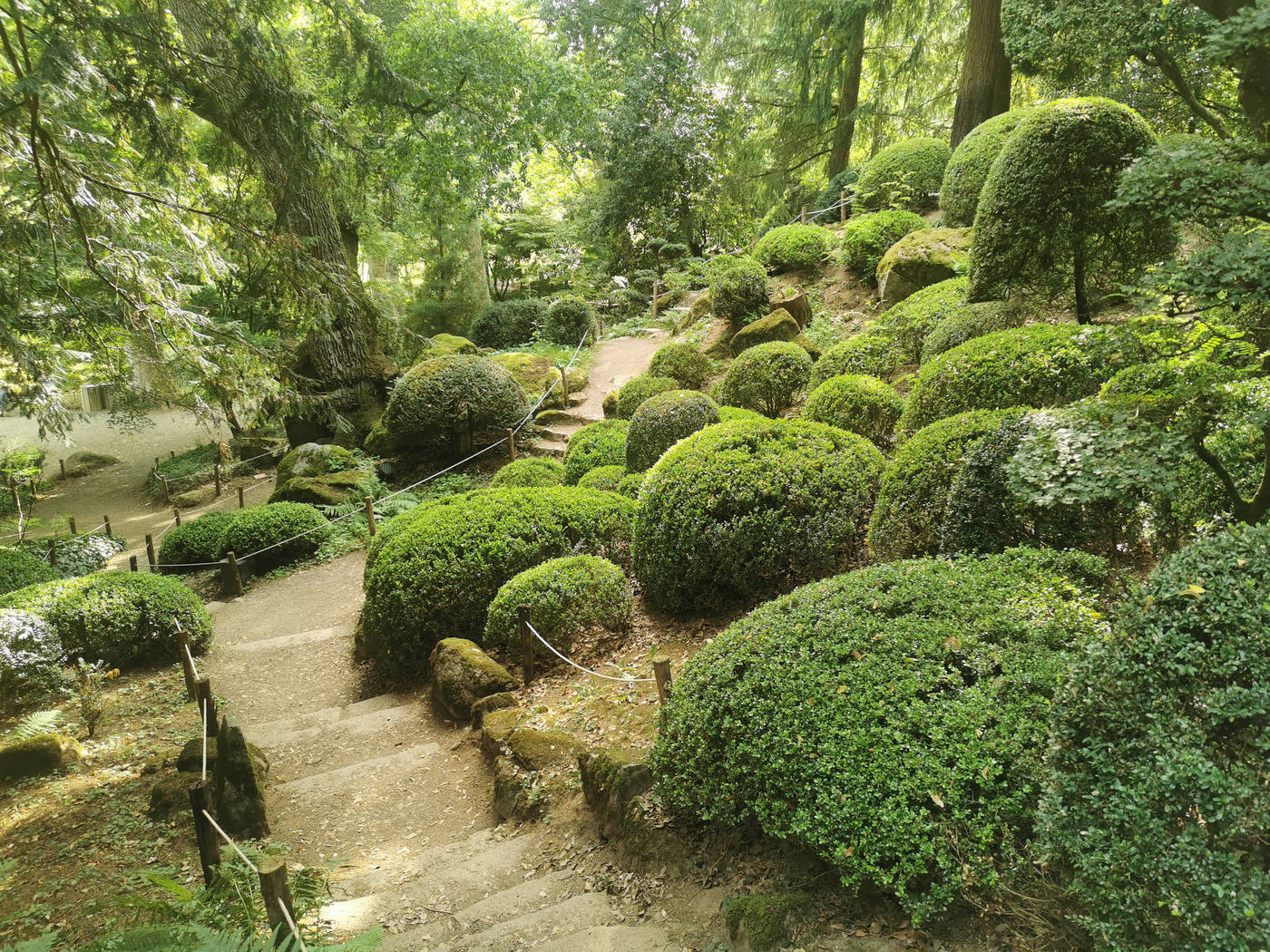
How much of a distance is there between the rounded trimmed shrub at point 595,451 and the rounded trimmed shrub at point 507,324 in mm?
9703

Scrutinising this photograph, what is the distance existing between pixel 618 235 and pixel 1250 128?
17.4m

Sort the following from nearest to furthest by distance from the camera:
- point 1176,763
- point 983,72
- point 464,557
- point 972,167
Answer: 1. point 1176,763
2. point 464,557
3. point 972,167
4. point 983,72

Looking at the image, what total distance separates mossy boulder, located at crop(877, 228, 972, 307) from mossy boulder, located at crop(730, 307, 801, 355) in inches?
52.3

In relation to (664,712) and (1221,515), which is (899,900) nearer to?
(664,712)

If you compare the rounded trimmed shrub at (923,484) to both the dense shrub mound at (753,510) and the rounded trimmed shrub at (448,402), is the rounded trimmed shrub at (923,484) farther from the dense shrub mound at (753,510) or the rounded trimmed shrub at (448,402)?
the rounded trimmed shrub at (448,402)

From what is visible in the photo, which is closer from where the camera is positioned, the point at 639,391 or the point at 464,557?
the point at 464,557

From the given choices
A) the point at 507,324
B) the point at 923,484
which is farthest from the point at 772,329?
the point at 507,324

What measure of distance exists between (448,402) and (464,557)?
616 centimetres

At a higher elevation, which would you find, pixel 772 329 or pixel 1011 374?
pixel 772 329

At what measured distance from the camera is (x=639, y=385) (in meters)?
11.1

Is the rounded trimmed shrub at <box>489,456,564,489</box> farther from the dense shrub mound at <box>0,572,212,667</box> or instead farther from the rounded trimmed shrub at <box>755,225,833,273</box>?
the rounded trimmed shrub at <box>755,225,833,273</box>

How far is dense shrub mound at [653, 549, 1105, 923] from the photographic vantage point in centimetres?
253

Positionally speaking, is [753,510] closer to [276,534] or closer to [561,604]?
[561,604]

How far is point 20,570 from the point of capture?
31.1 ft
